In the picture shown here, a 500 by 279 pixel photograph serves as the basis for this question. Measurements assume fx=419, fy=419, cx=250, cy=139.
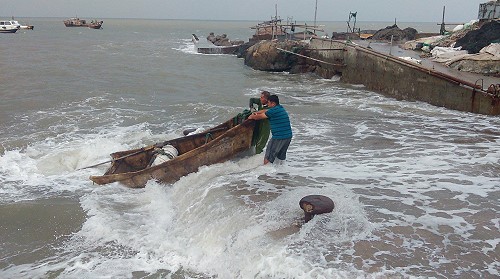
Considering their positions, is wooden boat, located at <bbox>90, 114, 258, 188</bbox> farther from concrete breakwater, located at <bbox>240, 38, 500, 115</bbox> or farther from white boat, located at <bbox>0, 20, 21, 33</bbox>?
white boat, located at <bbox>0, 20, 21, 33</bbox>

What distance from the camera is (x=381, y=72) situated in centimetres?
1869

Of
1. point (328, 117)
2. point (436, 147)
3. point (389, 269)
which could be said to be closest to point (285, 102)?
point (328, 117)

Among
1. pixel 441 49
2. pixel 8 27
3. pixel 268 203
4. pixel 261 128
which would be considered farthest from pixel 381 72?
pixel 8 27

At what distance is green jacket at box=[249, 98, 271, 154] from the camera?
322 inches

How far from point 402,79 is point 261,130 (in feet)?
35.2

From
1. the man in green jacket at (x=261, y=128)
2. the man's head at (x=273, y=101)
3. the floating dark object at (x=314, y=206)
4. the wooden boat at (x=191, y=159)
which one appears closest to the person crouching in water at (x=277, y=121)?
the man's head at (x=273, y=101)

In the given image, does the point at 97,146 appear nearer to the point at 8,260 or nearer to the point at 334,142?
the point at 8,260

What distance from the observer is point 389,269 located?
4.85 meters

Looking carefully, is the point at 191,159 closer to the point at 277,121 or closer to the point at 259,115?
the point at 259,115

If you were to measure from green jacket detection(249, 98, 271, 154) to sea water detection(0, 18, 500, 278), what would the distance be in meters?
0.27

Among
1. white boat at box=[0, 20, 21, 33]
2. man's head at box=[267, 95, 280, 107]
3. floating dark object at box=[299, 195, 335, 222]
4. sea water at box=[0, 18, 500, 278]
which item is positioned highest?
white boat at box=[0, 20, 21, 33]

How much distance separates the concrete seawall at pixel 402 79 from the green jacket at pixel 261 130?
8.62 meters

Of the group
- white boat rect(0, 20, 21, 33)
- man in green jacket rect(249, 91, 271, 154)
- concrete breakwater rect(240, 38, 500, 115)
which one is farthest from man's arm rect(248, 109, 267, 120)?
white boat rect(0, 20, 21, 33)

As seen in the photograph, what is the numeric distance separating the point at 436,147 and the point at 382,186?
10.7ft
